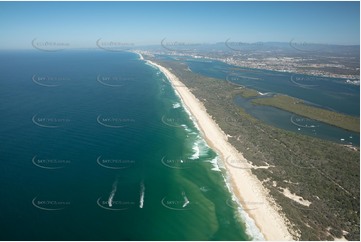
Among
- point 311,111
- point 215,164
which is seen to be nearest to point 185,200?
point 215,164

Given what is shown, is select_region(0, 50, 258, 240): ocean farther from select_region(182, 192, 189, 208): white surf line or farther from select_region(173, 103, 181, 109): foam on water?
select_region(173, 103, 181, 109): foam on water

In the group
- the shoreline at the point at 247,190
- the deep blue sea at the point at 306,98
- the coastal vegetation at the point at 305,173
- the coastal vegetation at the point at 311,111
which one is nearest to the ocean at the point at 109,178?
the shoreline at the point at 247,190

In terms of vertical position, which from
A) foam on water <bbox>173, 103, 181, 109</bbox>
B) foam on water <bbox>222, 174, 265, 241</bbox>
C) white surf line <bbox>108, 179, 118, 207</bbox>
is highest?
foam on water <bbox>173, 103, 181, 109</bbox>

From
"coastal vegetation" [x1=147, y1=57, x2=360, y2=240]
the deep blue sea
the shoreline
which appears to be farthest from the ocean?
the deep blue sea

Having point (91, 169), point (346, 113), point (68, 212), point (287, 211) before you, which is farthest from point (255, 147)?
point (346, 113)

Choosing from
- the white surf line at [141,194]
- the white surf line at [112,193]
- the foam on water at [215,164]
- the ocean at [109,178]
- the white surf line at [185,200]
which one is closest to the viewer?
the ocean at [109,178]

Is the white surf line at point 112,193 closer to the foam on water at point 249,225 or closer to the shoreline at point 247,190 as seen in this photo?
the foam on water at point 249,225

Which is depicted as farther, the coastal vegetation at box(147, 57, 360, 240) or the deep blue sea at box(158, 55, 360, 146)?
the deep blue sea at box(158, 55, 360, 146)
